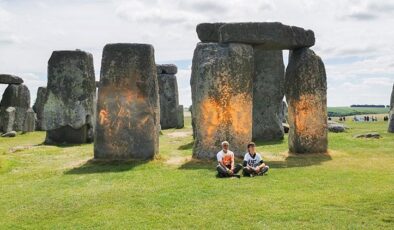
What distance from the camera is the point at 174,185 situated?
12.1 m

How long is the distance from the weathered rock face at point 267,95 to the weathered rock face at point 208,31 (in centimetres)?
674

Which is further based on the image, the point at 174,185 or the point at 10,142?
the point at 10,142

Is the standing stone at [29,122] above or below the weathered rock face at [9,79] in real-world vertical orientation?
below

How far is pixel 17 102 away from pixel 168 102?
9.88 m

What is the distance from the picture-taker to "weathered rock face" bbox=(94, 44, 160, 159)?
54.0 ft

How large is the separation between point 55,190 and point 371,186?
7202 mm

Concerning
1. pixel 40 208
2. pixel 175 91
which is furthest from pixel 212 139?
pixel 175 91

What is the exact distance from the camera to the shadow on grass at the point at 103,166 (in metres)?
14.9

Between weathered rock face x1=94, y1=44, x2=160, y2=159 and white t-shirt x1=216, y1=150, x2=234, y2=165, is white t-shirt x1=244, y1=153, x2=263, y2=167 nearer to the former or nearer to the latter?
white t-shirt x1=216, y1=150, x2=234, y2=165

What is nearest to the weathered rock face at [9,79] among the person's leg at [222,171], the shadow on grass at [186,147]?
the shadow on grass at [186,147]

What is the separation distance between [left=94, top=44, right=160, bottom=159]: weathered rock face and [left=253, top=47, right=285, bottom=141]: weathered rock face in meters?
8.26

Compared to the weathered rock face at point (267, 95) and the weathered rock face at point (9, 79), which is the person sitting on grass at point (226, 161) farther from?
the weathered rock face at point (9, 79)

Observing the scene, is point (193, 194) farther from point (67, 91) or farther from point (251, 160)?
point (67, 91)

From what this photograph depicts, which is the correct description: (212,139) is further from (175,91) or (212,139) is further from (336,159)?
(175,91)
